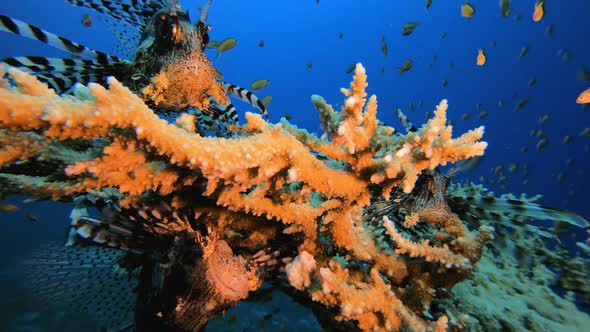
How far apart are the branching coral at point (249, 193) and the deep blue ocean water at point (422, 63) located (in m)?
8.01

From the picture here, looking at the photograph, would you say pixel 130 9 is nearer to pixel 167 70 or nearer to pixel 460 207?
pixel 167 70

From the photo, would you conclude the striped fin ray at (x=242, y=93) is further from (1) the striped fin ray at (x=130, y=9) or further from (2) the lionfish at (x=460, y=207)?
(2) the lionfish at (x=460, y=207)

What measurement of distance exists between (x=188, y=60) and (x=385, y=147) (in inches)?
67.7

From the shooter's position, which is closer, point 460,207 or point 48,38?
point 48,38

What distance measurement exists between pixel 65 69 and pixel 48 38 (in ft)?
0.85

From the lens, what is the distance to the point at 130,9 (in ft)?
9.11

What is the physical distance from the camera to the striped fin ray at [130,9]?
266cm

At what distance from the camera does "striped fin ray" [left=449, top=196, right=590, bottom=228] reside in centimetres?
138

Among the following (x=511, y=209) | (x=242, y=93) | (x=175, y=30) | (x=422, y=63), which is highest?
(x=422, y=63)

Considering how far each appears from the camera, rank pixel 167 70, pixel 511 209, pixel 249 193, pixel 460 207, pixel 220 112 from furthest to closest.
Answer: pixel 220 112 → pixel 167 70 → pixel 460 207 → pixel 511 209 → pixel 249 193

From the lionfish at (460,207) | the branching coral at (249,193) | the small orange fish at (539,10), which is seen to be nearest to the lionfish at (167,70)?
the branching coral at (249,193)

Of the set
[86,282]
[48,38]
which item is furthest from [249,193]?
[48,38]

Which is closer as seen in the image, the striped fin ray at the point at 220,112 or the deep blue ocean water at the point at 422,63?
the striped fin ray at the point at 220,112

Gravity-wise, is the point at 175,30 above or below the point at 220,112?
above
